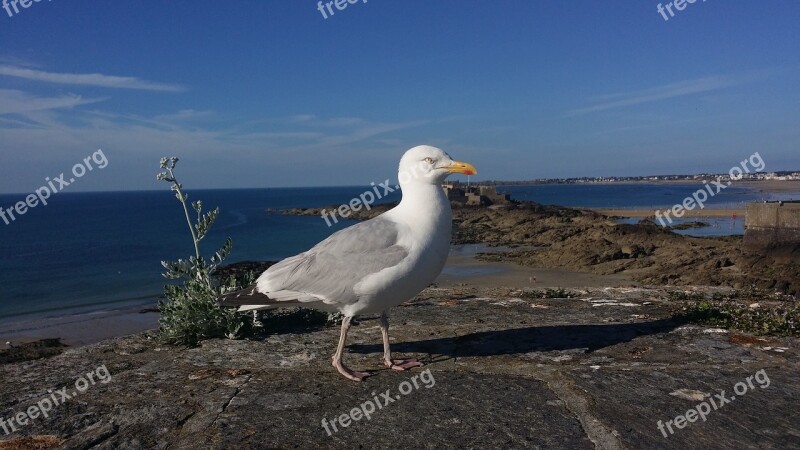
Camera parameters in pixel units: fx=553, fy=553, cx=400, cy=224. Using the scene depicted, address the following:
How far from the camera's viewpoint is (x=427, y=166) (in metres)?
4.55

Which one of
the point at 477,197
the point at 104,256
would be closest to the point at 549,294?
the point at 104,256

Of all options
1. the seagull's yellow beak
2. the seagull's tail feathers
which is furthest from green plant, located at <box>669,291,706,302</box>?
the seagull's tail feathers

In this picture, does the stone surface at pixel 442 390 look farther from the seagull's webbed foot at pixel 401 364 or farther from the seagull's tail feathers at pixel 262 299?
the seagull's tail feathers at pixel 262 299

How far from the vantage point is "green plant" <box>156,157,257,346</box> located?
4.61 m

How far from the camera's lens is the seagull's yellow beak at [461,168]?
4.57 metres

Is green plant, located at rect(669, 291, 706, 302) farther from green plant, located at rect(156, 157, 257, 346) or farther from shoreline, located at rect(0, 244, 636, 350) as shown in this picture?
shoreline, located at rect(0, 244, 636, 350)

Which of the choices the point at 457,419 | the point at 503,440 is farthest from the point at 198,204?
the point at 503,440

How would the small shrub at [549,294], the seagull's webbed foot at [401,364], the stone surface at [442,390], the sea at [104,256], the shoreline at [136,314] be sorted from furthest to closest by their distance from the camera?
the sea at [104,256] → the shoreline at [136,314] → the small shrub at [549,294] → the seagull's webbed foot at [401,364] → the stone surface at [442,390]

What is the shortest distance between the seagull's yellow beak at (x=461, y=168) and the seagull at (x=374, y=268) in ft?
0.26

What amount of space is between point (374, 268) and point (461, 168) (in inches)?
→ 46.4

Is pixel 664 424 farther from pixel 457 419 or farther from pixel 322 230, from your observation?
pixel 322 230

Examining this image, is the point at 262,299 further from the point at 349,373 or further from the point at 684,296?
the point at 684,296

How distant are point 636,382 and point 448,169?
213cm

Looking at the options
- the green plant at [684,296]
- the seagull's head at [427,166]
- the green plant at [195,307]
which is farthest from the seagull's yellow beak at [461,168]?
the green plant at [684,296]
